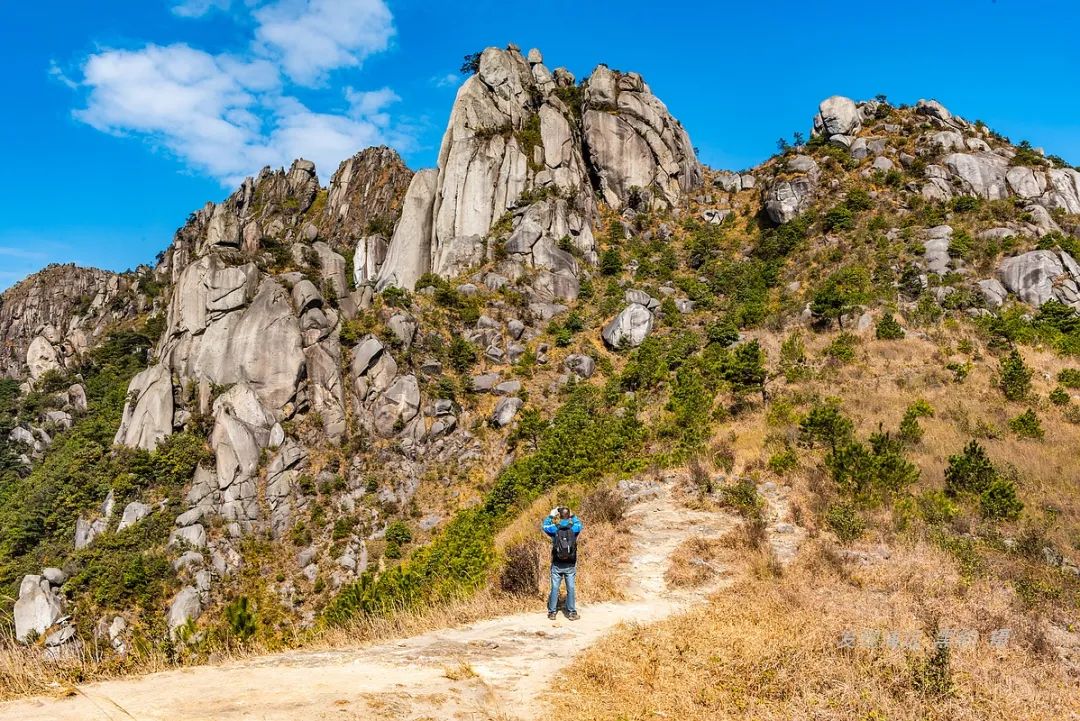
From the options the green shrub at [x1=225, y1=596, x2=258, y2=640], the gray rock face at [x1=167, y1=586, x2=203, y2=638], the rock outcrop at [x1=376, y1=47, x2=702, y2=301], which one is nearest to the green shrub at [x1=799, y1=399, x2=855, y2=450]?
the green shrub at [x1=225, y1=596, x2=258, y2=640]

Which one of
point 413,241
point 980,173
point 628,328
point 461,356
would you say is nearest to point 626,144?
point 413,241

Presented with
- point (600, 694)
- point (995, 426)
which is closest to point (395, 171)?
point (995, 426)

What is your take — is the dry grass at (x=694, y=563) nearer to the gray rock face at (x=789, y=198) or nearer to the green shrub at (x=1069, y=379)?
the green shrub at (x=1069, y=379)

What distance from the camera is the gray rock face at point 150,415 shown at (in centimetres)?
3772

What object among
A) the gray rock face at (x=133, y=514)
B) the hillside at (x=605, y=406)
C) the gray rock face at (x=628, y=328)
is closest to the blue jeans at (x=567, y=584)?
the hillside at (x=605, y=406)

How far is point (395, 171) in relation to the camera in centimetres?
6981

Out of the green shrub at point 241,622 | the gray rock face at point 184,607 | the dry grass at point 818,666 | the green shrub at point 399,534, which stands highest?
the green shrub at point 241,622

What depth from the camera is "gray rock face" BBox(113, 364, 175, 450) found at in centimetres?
3772

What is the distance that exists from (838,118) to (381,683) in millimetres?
64410

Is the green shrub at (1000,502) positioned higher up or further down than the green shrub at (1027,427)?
further down

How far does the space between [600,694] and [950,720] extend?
3.34m

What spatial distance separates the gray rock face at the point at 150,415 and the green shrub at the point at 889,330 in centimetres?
4475

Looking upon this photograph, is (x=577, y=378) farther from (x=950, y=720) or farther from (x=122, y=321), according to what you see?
(x=122, y=321)

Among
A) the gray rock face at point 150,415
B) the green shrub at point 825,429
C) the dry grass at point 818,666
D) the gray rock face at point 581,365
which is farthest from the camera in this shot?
the gray rock face at point 581,365
